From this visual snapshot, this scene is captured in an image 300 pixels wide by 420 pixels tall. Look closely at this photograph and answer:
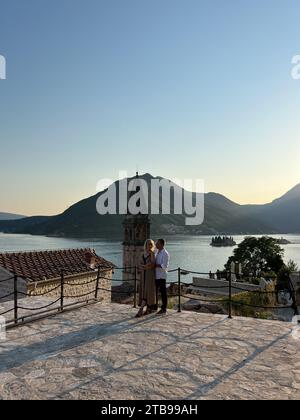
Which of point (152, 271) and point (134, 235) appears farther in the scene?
point (134, 235)

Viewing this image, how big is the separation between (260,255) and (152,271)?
43.5 m

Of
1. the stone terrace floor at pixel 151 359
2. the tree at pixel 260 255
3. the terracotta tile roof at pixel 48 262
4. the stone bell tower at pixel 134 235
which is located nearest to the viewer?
the stone terrace floor at pixel 151 359

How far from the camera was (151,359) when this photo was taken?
5988 millimetres

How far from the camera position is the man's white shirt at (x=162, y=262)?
28.3ft

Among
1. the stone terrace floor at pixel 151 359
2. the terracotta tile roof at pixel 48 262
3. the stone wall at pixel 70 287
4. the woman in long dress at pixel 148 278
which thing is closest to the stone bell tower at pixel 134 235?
the terracotta tile roof at pixel 48 262

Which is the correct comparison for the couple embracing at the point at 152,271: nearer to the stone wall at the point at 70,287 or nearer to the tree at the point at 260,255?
the stone wall at the point at 70,287

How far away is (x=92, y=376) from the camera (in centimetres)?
533

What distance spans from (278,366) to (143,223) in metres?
44.6

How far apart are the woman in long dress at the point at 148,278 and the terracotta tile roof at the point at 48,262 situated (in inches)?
420

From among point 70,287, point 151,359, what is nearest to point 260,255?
point 70,287

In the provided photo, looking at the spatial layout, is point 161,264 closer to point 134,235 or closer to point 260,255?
point 134,235

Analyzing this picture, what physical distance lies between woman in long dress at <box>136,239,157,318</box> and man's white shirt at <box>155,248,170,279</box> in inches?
5.6
